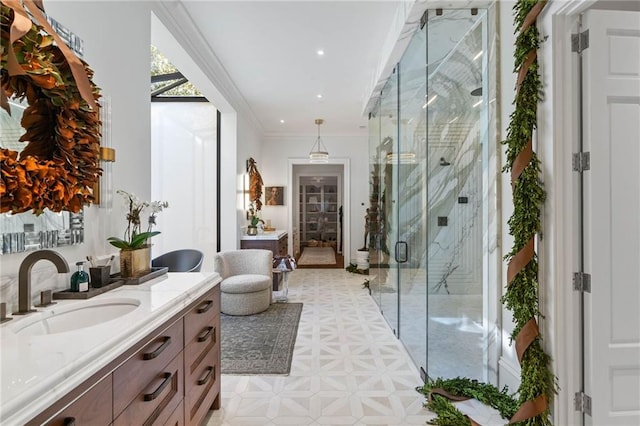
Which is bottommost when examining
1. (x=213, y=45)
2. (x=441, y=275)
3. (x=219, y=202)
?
(x=441, y=275)

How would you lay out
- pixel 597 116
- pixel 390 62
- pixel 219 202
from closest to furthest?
1. pixel 597 116
2. pixel 390 62
3. pixel 219 202

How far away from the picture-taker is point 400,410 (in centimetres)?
221

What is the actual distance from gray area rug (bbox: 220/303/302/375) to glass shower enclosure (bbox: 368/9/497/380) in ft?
3.85

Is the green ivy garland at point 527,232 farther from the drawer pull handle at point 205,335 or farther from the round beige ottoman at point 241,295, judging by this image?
the round beige ottoman at point 241,295

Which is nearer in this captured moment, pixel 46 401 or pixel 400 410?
pixel 46 401

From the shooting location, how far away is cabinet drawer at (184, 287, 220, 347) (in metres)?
1.67

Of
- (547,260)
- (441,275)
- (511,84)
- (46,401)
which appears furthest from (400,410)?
(511,84)

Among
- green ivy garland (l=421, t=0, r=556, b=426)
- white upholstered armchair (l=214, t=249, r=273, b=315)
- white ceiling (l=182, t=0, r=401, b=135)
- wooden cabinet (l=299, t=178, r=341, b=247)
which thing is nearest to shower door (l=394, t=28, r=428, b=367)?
white ceiling (l=182, t=0, r=401, b=135)

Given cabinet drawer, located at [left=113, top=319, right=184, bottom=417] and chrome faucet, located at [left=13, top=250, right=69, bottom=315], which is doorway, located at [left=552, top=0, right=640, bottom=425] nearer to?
cabinet drawer, located at [left=113, top=319, right=184, bottom=417]

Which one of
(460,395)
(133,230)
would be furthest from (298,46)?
(460,395)

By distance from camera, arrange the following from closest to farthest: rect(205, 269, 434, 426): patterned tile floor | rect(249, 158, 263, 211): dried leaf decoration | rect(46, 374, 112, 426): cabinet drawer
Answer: rect(46, 374, 112, 426): cabinet drawer < rect(205, 269, 434, 426): patterned tile floor < rect(249, 158, 263, 211): dried leaf decoration

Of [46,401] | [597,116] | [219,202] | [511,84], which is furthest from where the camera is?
[219,202]

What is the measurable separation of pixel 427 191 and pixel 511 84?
99cm

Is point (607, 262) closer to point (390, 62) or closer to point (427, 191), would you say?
point (427, 191)
